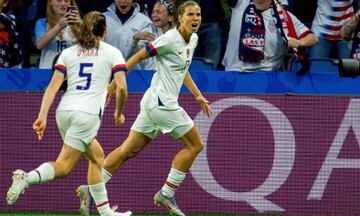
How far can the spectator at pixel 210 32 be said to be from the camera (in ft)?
48.5

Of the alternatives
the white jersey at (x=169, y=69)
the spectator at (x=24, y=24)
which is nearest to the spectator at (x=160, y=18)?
the spectator at (x=24, y=24)

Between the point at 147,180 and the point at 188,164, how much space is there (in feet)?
3.96

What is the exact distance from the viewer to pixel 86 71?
11.6 m

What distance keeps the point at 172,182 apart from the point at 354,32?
10.2ft

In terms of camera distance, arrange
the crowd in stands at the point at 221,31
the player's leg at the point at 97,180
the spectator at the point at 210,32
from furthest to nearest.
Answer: the spectator at the point at 210,32
the crowd in stands at the point at 221,31
the player's leg at the point at 97,180

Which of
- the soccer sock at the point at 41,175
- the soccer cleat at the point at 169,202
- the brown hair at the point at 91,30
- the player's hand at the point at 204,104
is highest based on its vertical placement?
the brown hair at the point at 91,30

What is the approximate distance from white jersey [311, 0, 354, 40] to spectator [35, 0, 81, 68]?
2882mm

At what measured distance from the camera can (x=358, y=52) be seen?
1430 cm

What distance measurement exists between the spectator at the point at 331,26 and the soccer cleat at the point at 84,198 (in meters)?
3.49

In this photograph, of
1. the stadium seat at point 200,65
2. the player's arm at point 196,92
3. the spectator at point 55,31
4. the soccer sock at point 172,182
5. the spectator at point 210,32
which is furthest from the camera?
the spectator at point 210,32

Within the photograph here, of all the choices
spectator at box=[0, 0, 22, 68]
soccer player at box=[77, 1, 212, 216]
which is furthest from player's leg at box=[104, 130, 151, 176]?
spectator at box=[0, 0, 22, 68]

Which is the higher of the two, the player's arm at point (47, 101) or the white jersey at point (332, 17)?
the player's arm at point (47, 101)

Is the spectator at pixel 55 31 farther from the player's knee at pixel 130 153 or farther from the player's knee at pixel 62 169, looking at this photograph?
the player's knee at pixel 62 169

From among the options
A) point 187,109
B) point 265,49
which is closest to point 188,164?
point 187,109
